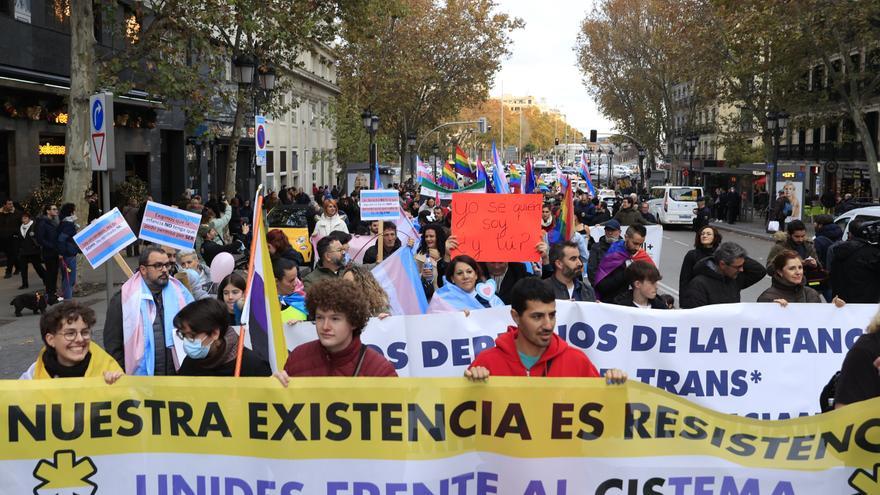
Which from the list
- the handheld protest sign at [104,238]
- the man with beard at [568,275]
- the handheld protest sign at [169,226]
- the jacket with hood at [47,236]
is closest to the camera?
the man with beard at [568,275]

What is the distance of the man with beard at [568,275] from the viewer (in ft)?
23.7

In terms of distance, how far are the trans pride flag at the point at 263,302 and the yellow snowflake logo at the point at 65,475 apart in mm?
937

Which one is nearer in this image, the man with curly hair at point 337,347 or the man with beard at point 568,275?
the man with curly hair at point 337,347

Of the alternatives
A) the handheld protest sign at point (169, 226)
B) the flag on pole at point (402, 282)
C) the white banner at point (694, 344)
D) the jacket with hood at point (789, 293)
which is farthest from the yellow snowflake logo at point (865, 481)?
the handheld protest sign at point (169, 226)

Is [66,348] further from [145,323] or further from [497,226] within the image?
[497,226]

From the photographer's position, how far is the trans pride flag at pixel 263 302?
4559mm

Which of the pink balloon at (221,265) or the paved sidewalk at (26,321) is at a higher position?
the pink balloon at (221,265)

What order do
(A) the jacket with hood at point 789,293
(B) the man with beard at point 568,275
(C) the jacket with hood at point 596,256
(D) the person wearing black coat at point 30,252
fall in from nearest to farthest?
(A) the jacket with hood at point 789,293
(B) the man with beard at point 568,275
(C) the jacket with hood at point 596,256
(D) the person wearing black coat at point 30,252

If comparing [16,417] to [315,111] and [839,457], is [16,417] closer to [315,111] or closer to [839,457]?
[839,457]

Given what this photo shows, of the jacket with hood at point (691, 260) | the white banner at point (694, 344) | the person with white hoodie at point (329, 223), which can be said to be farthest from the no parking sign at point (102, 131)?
the jacket with hood at point (691, 260)

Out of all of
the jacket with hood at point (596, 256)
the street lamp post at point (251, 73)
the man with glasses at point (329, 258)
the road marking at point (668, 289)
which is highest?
the street lamp post at point (251, 73)

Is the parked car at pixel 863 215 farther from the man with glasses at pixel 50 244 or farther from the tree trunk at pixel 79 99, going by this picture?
the tree trunk at pixel 79 99

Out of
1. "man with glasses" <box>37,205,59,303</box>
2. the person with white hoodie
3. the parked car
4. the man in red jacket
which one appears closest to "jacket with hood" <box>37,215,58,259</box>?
"man with glasses" <box>37,205,59,303</box>

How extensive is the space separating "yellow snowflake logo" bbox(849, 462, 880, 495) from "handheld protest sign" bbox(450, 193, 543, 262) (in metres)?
4.86
